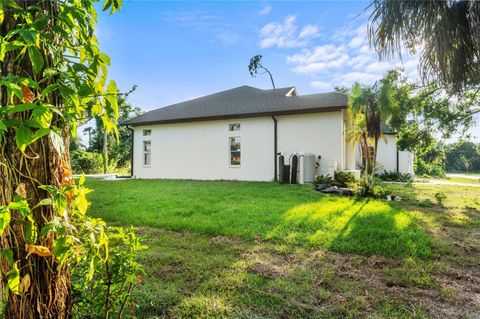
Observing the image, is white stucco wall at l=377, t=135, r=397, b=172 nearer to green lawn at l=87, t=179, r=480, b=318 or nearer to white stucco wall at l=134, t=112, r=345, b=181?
white stucco wall at l=134, t=112, r=345, b=181

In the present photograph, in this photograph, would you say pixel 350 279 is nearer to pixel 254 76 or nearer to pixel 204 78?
pixel 204 78

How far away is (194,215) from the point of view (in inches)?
205

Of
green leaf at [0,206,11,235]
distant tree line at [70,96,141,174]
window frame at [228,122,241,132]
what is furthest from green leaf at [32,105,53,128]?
distant tree line at [70,96,141,174]

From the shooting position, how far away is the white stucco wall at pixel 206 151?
11922mm

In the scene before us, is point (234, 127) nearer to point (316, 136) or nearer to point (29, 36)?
point (316, 136)

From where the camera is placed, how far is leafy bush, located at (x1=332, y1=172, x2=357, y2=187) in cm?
952

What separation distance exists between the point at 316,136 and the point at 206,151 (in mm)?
5239

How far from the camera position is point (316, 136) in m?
10.9

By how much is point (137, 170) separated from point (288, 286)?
13810mm

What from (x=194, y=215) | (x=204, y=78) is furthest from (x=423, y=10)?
(x=204, y=78)

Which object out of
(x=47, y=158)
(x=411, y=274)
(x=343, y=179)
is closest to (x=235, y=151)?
(x=343, y=179)

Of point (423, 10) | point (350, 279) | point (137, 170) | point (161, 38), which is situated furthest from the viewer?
point (137, 170)

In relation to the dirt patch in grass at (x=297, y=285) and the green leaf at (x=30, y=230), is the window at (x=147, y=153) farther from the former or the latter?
the green leaf at (x=30, y=230)

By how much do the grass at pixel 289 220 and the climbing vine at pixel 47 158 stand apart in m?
3.08
